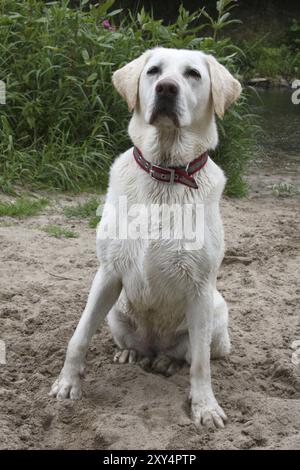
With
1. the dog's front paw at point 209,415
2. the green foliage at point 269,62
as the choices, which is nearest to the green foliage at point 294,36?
the green foliage at point 269,62

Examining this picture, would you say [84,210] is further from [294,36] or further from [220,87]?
[294,36]

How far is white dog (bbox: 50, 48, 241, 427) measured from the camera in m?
2.82

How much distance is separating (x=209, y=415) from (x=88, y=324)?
0.64m

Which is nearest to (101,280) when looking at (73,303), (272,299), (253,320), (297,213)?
(73,303)

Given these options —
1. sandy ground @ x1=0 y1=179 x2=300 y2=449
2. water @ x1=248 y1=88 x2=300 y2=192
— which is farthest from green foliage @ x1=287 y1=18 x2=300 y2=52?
sandy ground @ x1=0 y1=179 x2=300 y2=449

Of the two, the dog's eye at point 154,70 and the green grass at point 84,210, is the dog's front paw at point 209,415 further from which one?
the green grass at point 84,210

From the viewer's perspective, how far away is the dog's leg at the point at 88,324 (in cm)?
294

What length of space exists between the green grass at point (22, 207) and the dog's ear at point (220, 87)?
239 centimetres

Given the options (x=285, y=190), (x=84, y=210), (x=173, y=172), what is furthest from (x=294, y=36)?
(x=173, y=172)

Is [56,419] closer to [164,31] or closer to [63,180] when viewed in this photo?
[63,180]

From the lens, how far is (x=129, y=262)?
9.36ft

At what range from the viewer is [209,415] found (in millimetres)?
2803

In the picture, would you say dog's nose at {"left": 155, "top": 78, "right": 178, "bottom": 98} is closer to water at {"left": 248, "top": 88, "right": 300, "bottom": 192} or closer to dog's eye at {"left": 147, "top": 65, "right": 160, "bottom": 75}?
dog's eye at {"left": 147, "top": 65, "right": 160, "bottom": 75}

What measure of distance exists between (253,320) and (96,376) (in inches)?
44.3
